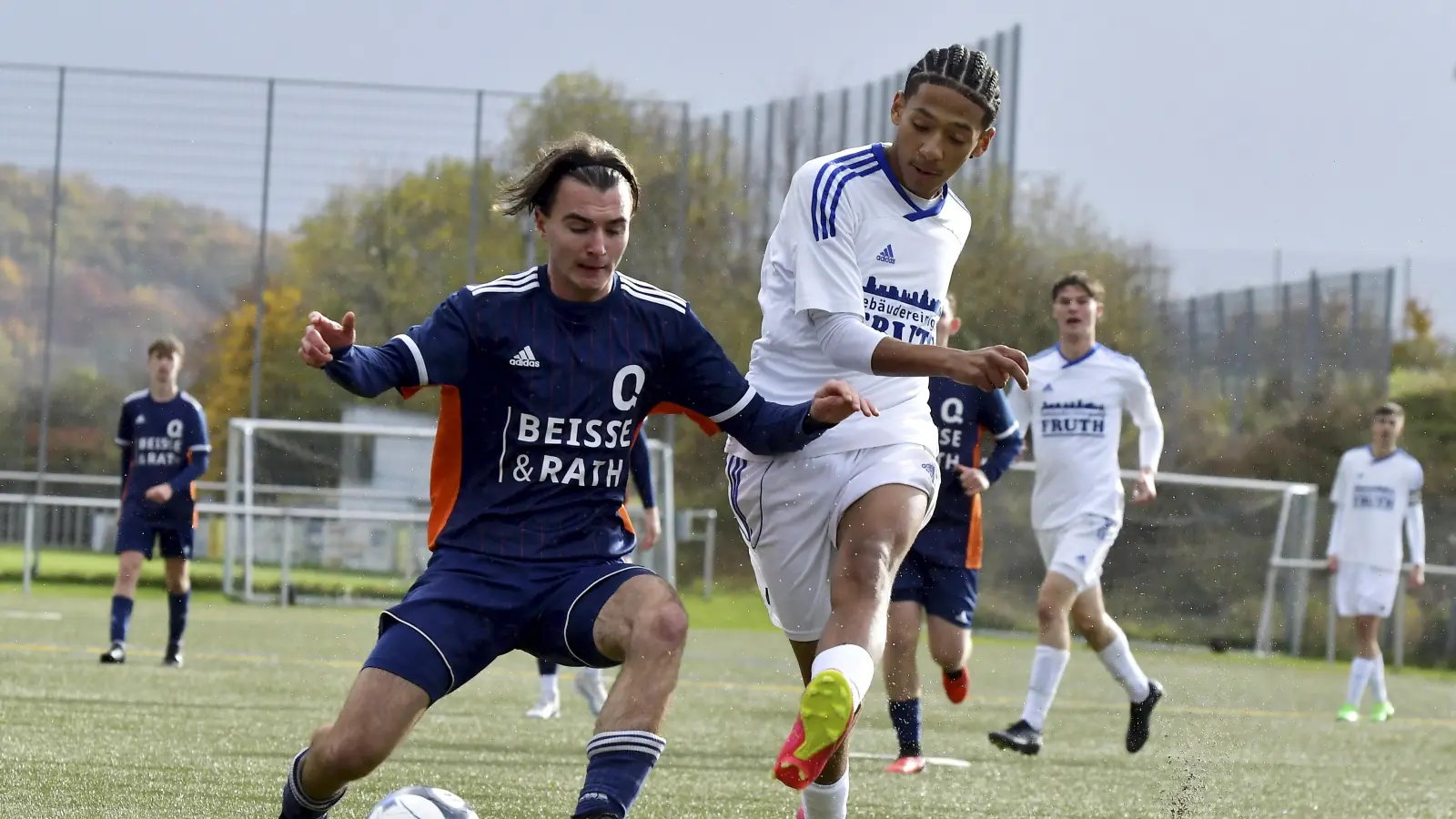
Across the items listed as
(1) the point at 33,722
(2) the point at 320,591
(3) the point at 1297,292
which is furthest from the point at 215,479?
(1) the point at 33,722

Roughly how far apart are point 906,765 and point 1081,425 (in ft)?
8.00

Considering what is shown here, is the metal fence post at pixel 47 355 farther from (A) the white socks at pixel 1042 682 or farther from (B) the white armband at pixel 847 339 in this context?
Result: (B) the white armband at pixel 847 339

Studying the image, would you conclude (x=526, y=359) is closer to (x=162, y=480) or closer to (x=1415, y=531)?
(x=162, y=480)

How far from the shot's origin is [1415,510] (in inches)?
499

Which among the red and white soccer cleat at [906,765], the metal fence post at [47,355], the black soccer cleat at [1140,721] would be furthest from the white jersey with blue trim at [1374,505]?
the metal fence post at [47,355]

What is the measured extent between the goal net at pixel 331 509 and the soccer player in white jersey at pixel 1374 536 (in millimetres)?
8115

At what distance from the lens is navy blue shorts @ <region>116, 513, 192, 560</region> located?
447 inches

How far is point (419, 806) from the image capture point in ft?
12.4

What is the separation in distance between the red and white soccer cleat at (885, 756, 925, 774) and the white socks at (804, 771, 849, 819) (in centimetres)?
227

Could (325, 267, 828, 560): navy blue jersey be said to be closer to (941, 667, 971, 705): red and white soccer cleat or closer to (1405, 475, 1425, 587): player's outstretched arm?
(941, 667, 971, 705): red and white soccer cleat

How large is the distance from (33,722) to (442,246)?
14133mm

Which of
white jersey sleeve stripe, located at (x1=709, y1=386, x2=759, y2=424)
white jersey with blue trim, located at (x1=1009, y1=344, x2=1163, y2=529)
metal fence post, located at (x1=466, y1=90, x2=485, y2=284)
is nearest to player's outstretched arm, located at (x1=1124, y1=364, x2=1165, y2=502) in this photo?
white jersey with blue trim, located at (x1=1009, y1=344, x2=1163, y2=529)

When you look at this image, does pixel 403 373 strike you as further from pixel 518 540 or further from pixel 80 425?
pixel 80 425

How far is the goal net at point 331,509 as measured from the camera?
19.5 meters
